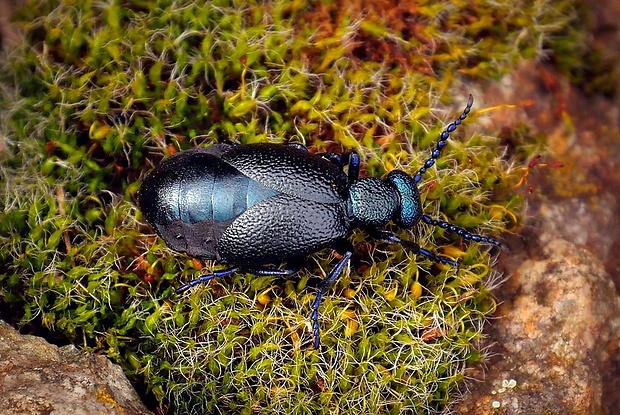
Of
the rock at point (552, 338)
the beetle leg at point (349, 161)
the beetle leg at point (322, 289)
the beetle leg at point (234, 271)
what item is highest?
the beetle leg at point (349, 161)

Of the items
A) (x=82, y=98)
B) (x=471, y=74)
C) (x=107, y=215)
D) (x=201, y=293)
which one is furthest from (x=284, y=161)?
(x=471, y=74)

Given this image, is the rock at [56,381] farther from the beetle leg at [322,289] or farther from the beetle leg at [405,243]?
the beetle leg at [405,243]

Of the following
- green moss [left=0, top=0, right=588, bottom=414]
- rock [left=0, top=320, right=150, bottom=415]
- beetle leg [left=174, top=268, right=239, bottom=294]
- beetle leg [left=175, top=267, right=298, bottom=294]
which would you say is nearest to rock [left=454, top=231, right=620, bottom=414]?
green moss [left=0, top=0, right=588, bottom=414]

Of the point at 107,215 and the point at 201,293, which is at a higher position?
the point at 107,215

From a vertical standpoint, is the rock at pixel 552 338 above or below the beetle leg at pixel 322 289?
below

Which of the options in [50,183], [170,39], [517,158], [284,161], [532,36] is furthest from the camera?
[532,36]

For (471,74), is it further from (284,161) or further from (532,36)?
(284,161)

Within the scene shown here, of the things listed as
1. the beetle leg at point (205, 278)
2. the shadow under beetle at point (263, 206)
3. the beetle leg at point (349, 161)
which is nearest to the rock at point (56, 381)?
the beetle leg at point (205, 278)
